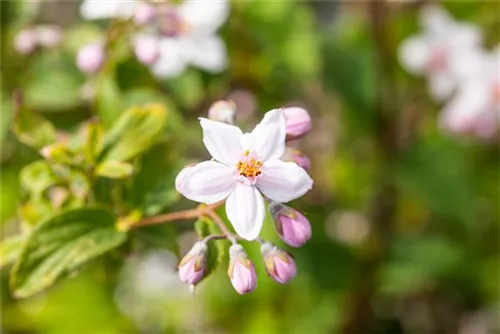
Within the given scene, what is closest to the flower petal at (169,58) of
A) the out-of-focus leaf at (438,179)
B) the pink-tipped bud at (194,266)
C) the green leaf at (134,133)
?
the green leaf at (134,133)

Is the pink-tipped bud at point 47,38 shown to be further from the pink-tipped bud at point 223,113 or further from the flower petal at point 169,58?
the pink-tipped bud at point 223,113

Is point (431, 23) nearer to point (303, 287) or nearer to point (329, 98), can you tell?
point (329, 98)

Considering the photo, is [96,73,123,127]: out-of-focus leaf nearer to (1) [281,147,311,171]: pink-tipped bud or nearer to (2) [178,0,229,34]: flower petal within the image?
(2) [178,0,229,34]: flower petal

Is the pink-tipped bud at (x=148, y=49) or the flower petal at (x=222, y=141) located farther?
the pink-tipped bud at (x=148, y=49)

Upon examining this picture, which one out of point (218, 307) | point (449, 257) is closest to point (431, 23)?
point (449, 257)

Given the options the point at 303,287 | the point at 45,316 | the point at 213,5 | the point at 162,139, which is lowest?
the point at 45,316

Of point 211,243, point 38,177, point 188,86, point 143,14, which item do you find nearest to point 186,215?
point 211,243

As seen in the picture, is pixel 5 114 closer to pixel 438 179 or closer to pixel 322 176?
pixel 322 176
